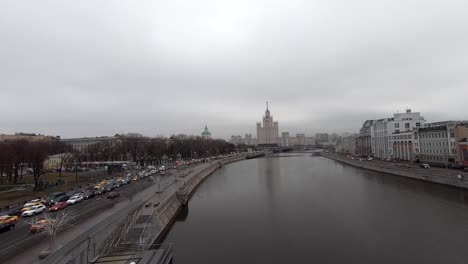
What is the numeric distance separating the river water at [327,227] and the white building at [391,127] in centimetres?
2386

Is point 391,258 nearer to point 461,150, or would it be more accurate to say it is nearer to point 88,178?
point 461,150

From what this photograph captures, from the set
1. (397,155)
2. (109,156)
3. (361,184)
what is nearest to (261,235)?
(361,184)

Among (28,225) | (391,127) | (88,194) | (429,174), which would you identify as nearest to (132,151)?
(88,194)

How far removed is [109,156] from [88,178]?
20.2m

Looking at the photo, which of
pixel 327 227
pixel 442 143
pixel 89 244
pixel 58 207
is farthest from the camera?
pixel 442 143

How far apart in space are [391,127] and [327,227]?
40293mm

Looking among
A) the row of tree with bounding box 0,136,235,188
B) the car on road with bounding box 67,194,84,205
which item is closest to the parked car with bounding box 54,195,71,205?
the car on road with bounding box 67,194,84,205

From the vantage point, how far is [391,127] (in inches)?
1828

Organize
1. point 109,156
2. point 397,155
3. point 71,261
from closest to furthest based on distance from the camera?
point 71,261
point 397,155
point 109,156

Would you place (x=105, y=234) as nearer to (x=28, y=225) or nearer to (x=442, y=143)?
(x=28, y=225)

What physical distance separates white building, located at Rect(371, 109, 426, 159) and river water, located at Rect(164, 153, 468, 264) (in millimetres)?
23857

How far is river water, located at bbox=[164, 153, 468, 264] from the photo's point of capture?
11.4 m

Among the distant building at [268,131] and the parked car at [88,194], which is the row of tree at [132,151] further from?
the distant building at [268,131]

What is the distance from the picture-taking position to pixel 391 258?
35.5 feet
